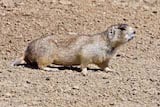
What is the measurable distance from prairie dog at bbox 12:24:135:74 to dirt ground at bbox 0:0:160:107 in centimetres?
23

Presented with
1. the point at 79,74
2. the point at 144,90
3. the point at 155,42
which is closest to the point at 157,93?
the point at 144,90

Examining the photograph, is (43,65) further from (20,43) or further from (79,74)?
(20,43)

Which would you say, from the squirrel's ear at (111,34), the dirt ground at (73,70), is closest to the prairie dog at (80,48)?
the squirrel's ear at (111,34)

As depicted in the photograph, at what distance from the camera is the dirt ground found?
8891 millimetres

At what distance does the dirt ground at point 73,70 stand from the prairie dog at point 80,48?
230 millimetres

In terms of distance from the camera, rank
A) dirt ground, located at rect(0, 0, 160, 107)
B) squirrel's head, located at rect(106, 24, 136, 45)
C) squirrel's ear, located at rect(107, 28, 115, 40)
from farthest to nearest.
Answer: squirrel's ear, located at rect(107, 28, 115, 40)
squirrel's head, located at rect(106, 24, 136, 45)
dirt ground, located at rect(0, 0, 160, 107)

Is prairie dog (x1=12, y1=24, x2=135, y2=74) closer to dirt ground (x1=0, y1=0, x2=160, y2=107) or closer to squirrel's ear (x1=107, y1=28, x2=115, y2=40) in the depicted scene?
squirrel's ear (x1=107, y1=28, x2=115, y2=40)

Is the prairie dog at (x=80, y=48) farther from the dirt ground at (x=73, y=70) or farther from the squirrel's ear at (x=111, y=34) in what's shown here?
the dirt ground at (x=73, y=70)

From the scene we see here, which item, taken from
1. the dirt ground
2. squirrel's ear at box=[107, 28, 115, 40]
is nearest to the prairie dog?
squirrel's ear at box=[107, 28, 115, 40]

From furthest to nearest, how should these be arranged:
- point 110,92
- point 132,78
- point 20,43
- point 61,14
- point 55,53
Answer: point 61,14 → point 20,43 → point 55,53 → point 132,78 → point 110,92

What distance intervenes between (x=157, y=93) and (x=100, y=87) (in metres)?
0.81

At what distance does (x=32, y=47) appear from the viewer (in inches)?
424

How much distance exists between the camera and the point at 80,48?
10664 millimetres

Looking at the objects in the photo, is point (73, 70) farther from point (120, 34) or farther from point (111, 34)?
point (120, 34)
